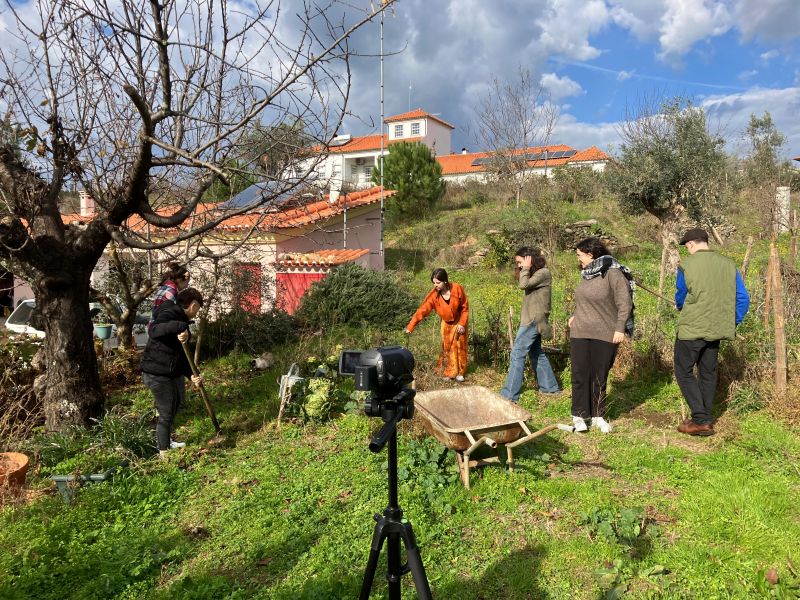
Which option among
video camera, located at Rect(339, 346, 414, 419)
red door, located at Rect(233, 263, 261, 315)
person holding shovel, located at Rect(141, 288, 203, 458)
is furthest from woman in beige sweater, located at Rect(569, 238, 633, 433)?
red door, located at Rect(233, 263, 261, 315)

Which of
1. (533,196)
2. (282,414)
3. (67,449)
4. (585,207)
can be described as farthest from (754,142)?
(67,449)

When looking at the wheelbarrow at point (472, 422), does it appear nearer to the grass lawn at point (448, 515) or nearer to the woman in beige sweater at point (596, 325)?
the grass lawn at point (448, 515)

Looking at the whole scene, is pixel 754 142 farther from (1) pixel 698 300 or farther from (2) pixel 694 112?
(1) pixel 698 300

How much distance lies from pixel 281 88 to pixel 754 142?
27.7 meters

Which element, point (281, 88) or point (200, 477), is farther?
point (200, 477)

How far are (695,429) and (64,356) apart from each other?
629cm

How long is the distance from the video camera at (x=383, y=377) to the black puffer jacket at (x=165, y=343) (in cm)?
294

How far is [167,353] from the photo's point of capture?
480 centimetres

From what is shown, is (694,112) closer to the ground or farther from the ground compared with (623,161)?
farther from the ground

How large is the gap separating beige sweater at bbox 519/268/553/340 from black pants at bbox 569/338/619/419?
68 centimetres

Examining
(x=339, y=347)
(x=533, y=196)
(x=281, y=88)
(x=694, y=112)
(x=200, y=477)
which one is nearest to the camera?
(x=281, y=88)

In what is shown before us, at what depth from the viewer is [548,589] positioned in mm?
3041

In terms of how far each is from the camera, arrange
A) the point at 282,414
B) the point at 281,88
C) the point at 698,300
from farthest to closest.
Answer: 1. the point at 282,414
2. the point at 698,300
3. the point at 281,88

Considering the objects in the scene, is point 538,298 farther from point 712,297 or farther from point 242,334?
point 242,334
